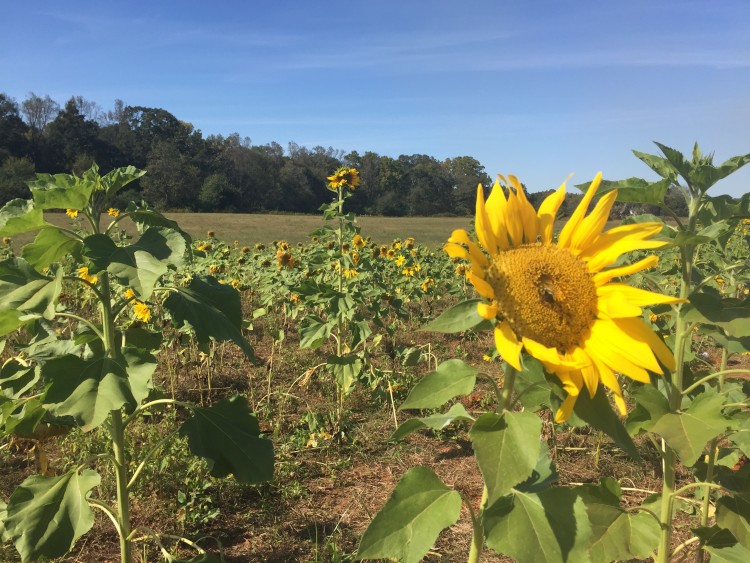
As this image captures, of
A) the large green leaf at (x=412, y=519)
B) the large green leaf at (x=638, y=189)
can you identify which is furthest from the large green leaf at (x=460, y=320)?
the large green leaf at (x=638, y=189)

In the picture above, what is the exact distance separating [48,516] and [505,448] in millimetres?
1405

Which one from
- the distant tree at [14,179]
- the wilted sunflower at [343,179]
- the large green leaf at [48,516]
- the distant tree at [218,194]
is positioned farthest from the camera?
the distant tree at [218,194]

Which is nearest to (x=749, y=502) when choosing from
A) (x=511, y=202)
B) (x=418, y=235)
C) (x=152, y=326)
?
(x=511, y=202)

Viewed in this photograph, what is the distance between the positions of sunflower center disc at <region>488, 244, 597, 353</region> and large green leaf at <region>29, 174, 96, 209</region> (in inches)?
50.6

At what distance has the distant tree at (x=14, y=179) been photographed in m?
22.9

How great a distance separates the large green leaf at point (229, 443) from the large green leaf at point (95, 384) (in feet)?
0.96

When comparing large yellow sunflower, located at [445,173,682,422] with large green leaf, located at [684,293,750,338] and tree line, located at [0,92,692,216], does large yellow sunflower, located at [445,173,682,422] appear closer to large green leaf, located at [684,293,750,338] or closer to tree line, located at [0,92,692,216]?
large green leaf, located at [684,293,750,338]

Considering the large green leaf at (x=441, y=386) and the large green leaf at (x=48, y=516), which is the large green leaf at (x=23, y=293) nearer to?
the large green leaf at (x=48, y=516)

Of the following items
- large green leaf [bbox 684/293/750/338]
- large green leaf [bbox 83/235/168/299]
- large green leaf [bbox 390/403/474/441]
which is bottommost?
large green leaf [bbox 390/403/474/441]

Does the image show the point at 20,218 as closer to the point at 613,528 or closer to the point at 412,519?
the point at 412,519

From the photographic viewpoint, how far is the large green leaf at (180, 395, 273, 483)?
5.86 feet

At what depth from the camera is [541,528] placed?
1054mm

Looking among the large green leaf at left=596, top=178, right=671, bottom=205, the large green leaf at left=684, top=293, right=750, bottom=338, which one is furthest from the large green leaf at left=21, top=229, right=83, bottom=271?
the large green leaf at left=684, top=293, right=750, bottom=338

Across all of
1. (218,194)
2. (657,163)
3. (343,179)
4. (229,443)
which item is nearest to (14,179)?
(218,194)
